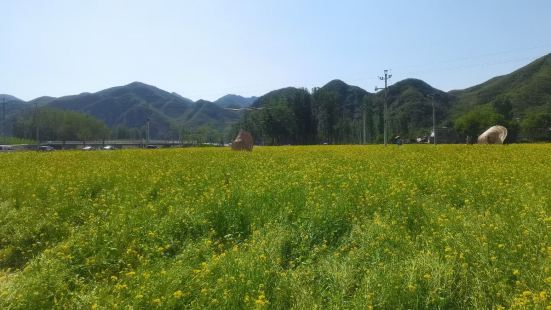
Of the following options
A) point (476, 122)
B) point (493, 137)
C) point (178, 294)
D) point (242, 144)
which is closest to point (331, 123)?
point (476, 122)

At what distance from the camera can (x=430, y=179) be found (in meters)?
10.7

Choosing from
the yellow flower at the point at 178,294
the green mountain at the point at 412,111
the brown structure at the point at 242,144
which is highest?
the green mountain at the point at 412,111

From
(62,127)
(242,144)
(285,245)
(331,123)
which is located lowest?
(285,245)

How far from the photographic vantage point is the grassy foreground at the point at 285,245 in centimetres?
488

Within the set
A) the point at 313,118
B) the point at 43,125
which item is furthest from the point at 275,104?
the point at 43,125

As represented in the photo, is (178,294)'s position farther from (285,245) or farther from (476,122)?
(476,122)

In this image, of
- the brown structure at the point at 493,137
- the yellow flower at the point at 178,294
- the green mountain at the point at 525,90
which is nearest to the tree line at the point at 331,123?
the green mountain at the point at 525,90

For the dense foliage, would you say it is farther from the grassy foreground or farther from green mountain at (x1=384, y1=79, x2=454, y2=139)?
the grassy foreground

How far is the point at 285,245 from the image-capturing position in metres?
6.70

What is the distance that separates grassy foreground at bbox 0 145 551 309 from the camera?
4.88m

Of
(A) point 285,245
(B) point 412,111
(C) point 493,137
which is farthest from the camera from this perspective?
(B) point 412,111

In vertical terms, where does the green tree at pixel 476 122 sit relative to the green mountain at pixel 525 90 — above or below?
below

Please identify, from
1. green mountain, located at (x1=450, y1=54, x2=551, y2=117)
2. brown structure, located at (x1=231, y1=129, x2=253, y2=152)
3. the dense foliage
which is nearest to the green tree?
green mountain, located at (x1=450, y1=54, x2=551, y2=117)

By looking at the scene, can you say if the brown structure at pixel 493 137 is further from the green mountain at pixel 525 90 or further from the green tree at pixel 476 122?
the green mountain at pixel 525 90
